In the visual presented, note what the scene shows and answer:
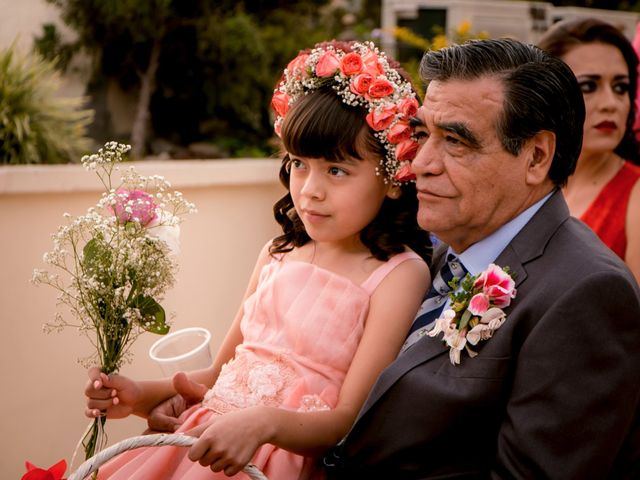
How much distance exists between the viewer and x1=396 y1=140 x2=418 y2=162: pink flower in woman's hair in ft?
8.84

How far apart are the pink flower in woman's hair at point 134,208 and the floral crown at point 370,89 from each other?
25.7 inches

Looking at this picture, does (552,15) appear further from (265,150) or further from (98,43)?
(98,43)

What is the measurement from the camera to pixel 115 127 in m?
13.6

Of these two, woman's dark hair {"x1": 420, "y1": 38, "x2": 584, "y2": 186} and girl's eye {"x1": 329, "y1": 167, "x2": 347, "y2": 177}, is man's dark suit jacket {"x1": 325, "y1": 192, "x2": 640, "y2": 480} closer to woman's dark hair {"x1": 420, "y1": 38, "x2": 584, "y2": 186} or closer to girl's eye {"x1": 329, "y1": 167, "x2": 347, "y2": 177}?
woman's dark hair {"x1": 420, "y1": 38, "x2": 584, "y2": 186}

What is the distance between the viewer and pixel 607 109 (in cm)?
424

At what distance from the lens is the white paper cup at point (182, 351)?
301 centimetres

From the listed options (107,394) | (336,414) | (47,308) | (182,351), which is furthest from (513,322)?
(47,308)

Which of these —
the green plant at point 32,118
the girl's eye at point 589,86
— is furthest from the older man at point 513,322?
the green plant at point 32,118

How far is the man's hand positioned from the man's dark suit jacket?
572mm

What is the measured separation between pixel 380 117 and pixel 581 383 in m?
1.11

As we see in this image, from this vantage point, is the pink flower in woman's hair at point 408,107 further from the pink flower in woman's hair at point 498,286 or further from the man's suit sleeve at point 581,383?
the man's suit sleeve at point 581,383

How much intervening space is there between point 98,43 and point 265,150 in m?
3.25

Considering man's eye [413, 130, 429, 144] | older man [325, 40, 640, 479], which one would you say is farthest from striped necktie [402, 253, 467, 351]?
man's eye [413, 130, 429, 144]

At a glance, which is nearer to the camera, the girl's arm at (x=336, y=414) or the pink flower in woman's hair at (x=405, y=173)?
the girl's arm at (x=336, y=414)
